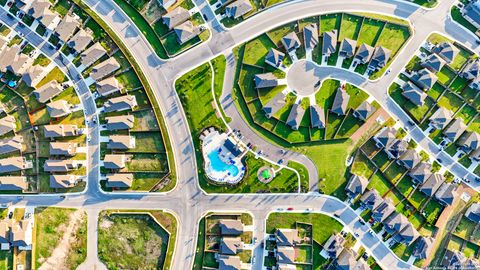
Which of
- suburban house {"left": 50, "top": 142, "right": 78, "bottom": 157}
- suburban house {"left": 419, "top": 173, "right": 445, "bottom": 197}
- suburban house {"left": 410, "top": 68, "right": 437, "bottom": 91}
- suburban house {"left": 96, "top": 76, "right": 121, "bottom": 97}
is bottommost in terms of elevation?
suburban house {"left": 419, "top": 173, "right": 445, "bottom": 197}

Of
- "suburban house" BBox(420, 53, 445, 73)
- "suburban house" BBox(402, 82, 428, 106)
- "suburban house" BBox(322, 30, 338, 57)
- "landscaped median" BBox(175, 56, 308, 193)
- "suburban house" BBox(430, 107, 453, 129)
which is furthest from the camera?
"landscaped median" BBox(175, 56, 308, 193)

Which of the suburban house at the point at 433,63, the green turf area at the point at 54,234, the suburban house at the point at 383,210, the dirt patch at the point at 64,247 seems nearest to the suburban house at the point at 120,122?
the dirt patch at the point at 64,247

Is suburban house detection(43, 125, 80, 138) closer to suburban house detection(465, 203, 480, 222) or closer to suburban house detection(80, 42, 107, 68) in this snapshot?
suburban house detection(80, 42, 107, 68)

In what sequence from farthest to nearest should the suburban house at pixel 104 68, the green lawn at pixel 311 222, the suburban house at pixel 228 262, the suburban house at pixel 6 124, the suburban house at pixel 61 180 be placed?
the green lawn at pixel 311 222, the suburban house at pixel 104 68, the suburban house at pixel 6 124, the suburban house at pixel 61 180, the suburban house at pixel 228 262

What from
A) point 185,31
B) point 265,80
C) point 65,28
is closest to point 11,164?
point 65,28

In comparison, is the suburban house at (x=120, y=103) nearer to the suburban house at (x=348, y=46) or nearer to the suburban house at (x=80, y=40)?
the suburban house at (x=80, y=40)

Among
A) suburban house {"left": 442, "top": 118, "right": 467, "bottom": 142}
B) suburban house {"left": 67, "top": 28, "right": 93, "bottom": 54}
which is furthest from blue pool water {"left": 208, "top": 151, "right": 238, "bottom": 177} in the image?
suburban house {"left": 442, "top": 118, "right": 467, "bottom": 142}

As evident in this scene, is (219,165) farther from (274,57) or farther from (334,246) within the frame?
(334,246)

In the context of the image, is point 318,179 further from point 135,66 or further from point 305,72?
point 135,66
